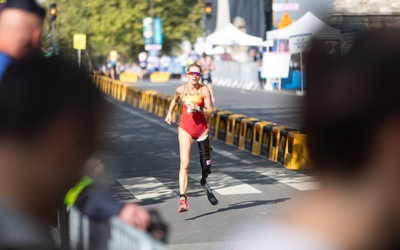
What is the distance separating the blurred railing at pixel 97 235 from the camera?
1.88 meters

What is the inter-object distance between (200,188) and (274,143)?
3225 mm

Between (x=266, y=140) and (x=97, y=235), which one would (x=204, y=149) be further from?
(x=97, y=235)

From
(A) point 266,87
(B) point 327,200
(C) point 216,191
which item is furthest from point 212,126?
(A) point 266,87

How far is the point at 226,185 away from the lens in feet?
31.0

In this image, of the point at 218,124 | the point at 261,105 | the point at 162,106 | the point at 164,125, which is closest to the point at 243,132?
the point at 218,124

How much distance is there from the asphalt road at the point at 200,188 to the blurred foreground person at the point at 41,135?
0.78ft

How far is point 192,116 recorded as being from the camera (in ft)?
25.6

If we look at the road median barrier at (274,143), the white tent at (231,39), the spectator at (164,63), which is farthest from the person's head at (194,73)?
the spectator at (164,63)

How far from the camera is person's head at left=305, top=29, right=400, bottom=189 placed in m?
2.10

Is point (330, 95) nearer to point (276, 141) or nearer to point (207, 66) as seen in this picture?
point (276, 141)

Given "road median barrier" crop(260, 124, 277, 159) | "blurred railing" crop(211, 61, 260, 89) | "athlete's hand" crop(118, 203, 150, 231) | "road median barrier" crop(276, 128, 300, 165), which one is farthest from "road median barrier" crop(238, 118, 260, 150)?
"blurred railing" crop(211, 61, 260, 89)

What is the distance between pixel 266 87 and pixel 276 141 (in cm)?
2064

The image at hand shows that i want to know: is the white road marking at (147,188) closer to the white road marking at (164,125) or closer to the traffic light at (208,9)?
the white road marking at (164,125)

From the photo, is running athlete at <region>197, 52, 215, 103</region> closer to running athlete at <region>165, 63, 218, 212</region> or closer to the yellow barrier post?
the yellow barrier post
